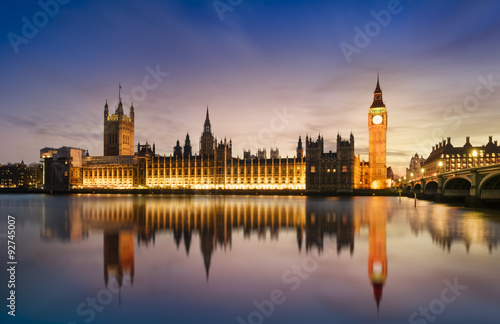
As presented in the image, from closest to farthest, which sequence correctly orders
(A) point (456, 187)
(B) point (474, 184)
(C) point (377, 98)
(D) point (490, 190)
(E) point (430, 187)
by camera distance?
(B) point (474, 184)
(D) point (490, 190)
(A) point (456, 187)
(E) point (430, 187)
(C) point (377, 98)

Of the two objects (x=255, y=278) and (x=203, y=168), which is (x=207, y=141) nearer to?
(x=203, y=168)

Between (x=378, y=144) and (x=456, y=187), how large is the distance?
68.7 m

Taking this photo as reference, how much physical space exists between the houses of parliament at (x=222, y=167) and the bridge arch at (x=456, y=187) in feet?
139

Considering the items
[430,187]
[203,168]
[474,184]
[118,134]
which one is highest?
[118,134]

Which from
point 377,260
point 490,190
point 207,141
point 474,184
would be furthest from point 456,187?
point 207,141

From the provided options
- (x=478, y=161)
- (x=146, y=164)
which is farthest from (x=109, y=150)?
(x=478, y=161)

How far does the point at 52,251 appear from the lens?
49.9 feet

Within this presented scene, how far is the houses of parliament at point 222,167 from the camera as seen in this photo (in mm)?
107062

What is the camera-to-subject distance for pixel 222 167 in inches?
4692

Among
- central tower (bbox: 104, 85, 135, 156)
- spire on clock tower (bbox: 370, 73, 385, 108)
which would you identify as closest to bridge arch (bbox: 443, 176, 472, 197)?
spire on clock tower (bbox: 370, 73, 385, 108)

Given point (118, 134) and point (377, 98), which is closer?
point (377, 98)

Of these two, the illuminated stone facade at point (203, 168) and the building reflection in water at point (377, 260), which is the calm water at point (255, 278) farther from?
the illuminated stone facade at point (203, 168)

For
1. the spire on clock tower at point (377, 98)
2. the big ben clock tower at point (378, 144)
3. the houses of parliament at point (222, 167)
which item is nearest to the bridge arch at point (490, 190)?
the houses of parliament at point (222, 167)

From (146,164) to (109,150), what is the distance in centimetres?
4083
